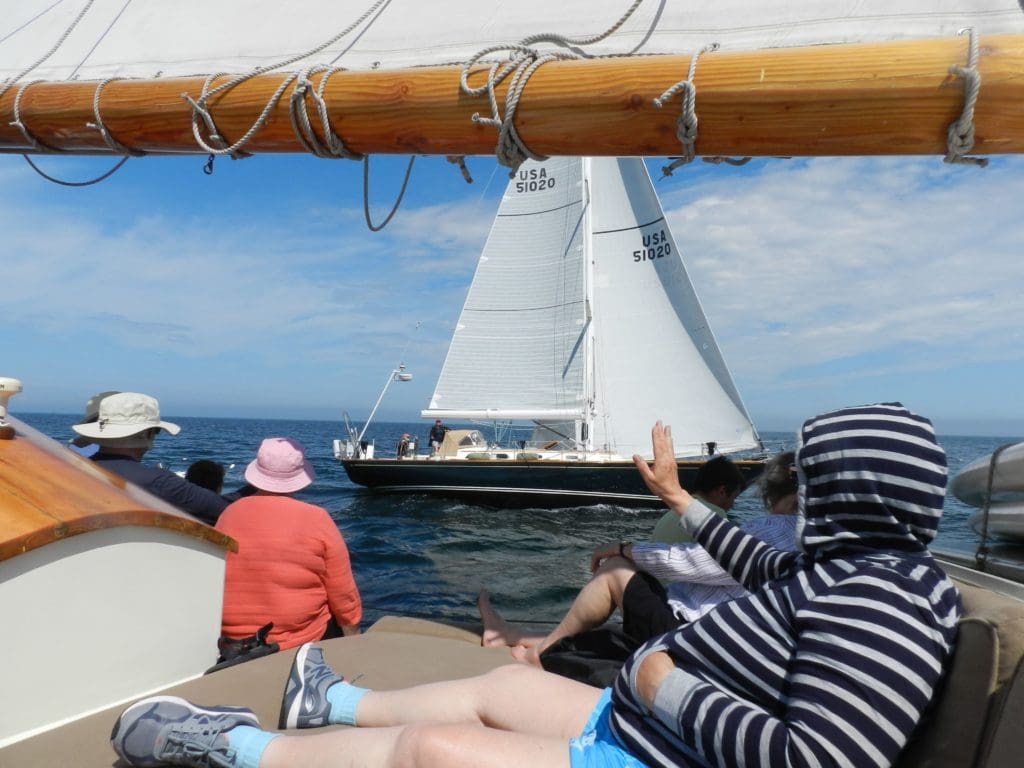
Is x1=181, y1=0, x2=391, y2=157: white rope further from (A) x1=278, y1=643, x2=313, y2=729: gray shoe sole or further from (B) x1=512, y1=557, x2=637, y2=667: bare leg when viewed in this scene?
(B) x1=512, y1=557, x2=637, y2=667: bare leg

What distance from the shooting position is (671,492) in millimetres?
1812

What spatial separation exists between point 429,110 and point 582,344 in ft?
54.6

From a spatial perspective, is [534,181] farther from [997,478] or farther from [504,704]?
[504,704]

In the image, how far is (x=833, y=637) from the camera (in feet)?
3.62

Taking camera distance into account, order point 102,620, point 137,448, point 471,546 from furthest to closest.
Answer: point 471,546, point 137,448, point 102,620

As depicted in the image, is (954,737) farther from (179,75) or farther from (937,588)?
(179,75)

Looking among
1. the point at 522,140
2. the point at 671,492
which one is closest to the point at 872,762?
the point at 671,492

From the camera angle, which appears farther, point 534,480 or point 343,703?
point 534,480

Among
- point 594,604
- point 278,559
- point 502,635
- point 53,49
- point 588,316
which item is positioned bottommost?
point 588,316

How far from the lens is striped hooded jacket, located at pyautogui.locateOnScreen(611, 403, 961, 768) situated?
107 centimetres

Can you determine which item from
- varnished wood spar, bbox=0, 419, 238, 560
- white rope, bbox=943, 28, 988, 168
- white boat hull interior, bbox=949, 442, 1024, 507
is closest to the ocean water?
white boat hull interior, bbox=949, 442, 1024, 507

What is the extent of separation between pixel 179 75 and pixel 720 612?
2398 mm

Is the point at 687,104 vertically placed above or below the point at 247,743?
above

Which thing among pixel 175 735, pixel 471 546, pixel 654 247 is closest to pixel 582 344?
pixel 654 247
